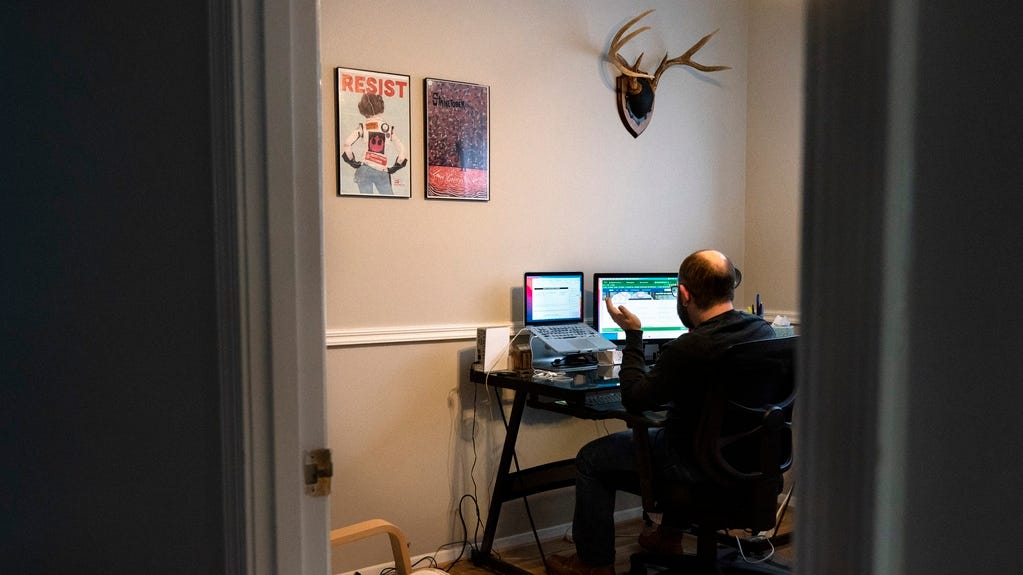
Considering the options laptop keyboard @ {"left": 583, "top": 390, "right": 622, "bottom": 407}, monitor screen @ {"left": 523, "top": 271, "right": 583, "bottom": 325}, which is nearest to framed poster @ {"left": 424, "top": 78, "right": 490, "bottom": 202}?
monitor screen @ {"left": 523, "top": 271, "right": 583, "bottom": 325}

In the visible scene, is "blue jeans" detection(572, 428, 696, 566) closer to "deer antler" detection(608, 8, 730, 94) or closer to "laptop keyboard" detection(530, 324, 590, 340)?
"laptop keyboard" detection(530, 324, 590, 340)

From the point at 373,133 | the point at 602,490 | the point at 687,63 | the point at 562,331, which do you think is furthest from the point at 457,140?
the point at 602,490

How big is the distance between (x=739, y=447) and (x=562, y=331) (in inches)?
39.8

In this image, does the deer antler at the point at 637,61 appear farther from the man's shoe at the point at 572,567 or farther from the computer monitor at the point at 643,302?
the man's shoe at the point at 572,567

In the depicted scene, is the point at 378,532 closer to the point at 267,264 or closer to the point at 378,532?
the point at 378,532

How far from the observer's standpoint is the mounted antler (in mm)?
3475

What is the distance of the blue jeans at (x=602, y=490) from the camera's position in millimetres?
2631

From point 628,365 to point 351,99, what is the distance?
54.9 inches

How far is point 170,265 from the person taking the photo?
46.4 inches

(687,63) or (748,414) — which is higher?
(687,63)

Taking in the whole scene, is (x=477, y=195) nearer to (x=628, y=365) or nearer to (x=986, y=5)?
(x=628, y=365)

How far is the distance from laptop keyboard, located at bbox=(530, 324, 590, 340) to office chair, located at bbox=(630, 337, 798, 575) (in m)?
0.79

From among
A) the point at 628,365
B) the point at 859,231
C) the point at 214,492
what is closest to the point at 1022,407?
the point at 859,231

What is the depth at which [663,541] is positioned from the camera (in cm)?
325
